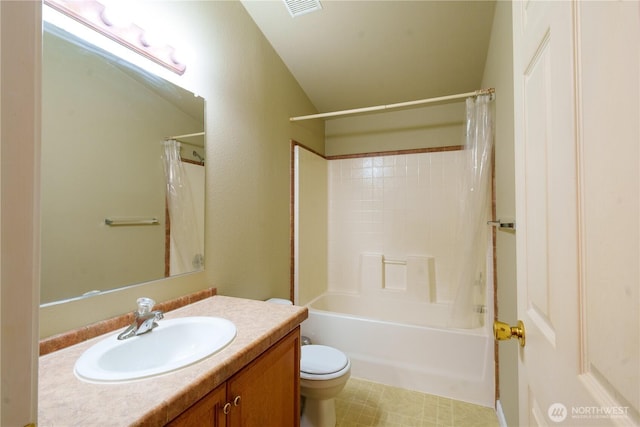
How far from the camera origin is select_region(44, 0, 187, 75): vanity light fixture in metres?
0.96

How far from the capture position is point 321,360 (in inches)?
65.9

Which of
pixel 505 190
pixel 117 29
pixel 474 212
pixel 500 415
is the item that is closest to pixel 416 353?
pixel 500 415

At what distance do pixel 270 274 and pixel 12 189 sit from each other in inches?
75.7

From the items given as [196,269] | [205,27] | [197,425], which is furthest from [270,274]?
[205,27]

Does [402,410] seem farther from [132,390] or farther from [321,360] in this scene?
[132,390]

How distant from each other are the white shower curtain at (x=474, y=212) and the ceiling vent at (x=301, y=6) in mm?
1253

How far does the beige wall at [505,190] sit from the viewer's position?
1383 mm

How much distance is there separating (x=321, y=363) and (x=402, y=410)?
0.71 meters

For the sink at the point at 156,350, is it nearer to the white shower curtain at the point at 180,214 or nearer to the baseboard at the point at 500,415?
the white shower curtain at the point at 180,214

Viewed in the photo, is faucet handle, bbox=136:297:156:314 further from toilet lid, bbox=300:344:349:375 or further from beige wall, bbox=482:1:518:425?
beige wall, bbox=482:1:518:425

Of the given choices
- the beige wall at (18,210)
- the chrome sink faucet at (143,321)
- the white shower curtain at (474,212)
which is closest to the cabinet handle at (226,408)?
the chrome sink faucet at (143,321)

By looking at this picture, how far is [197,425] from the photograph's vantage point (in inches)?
28.3

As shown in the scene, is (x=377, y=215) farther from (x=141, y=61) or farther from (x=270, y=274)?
(x=141, y=61)

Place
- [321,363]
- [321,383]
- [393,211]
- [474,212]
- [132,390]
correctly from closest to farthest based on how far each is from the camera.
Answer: [132,390] → [321,383] → [321,363] → [474,212] → [393,211]
